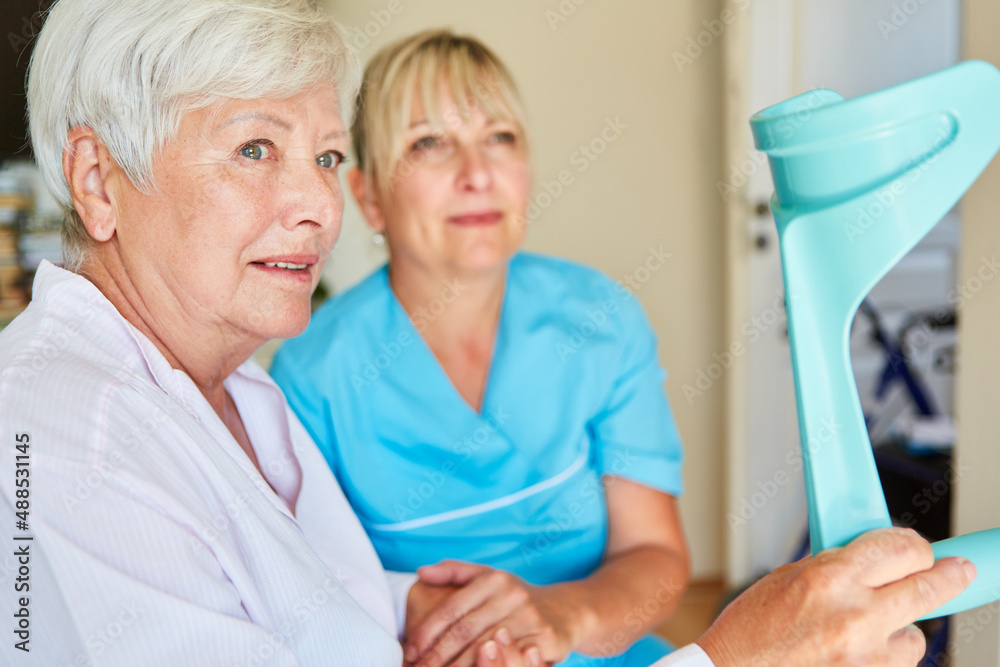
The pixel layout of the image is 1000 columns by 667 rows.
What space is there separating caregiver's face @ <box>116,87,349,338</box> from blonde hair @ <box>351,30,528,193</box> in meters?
0.42

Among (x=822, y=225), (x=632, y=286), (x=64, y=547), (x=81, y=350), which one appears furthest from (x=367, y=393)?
(x=632, y=286)

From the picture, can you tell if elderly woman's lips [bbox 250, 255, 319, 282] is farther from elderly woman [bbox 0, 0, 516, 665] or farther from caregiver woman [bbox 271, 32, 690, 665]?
caregiver woman [bbox 271, 32, 690, 665]

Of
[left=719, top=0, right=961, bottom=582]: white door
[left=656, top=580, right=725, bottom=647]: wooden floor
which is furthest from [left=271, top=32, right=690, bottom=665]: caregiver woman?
[left=656, top=580, right=725, bottom=647]: wooden floor

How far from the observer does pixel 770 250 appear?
2295 millimetres

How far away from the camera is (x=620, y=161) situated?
2510 millimetres

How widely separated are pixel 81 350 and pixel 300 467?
391mm

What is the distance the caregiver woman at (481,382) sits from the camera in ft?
3.83

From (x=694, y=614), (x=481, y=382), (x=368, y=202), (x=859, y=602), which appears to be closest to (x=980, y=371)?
(x=859, y=602)

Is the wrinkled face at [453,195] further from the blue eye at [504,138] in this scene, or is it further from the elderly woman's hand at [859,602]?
the elderly woman's hand at [859,602]

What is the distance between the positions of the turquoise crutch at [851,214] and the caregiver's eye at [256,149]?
473mm

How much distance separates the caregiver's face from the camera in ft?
2.48

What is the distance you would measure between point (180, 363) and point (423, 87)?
0.63 m

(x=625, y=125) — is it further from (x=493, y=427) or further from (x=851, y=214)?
(x=851, y=214)

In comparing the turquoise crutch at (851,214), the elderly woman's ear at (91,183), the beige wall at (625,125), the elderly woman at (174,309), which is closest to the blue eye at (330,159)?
the elderly woman at (174,309)
